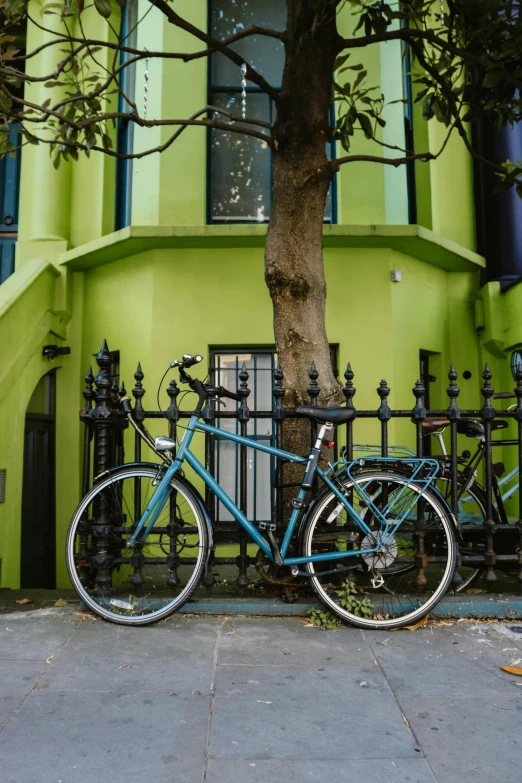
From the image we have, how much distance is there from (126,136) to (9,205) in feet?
7.19

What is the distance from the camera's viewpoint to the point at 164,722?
8.38 ft

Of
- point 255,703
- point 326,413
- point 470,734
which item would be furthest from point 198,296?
point 470,734

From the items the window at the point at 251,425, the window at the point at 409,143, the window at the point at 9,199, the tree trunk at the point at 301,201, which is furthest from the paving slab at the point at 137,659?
the window at the point at 9,199

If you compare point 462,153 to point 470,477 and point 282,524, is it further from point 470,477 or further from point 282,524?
point 282,524

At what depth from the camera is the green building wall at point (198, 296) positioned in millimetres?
6859

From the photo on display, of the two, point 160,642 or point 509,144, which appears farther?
point 509,144

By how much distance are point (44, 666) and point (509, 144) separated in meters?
7.79

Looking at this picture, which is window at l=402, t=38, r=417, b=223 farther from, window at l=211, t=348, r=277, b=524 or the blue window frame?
the blue window frame

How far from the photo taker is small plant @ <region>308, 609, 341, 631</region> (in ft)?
12.1

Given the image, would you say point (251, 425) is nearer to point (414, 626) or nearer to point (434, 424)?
point (434, 424)

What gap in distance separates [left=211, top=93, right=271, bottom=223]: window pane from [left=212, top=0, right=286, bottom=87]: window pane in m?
0.39

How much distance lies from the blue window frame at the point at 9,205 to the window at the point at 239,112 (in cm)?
315

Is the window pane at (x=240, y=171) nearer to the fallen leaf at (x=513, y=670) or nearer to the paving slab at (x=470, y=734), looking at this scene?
the fallen leaf at (x=513, y=670)

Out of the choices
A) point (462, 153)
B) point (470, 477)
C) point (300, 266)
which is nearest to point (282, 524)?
point (470, 477)
